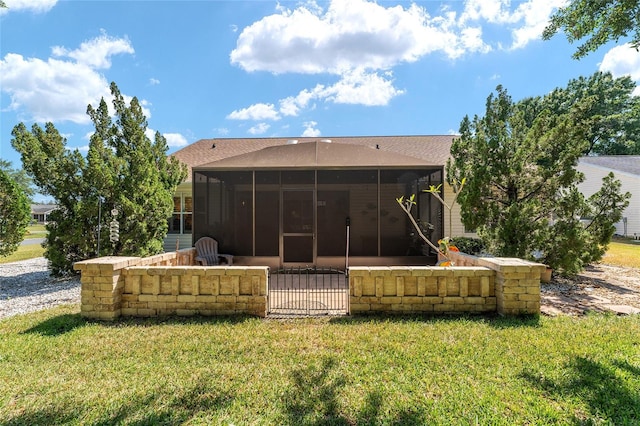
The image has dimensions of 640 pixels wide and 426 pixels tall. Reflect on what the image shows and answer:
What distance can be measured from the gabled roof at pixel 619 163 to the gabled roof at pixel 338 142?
10629 mm

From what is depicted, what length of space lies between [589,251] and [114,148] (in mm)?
10989

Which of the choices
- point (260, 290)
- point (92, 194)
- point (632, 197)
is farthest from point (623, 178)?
point (92, 194)

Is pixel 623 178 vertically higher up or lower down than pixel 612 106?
lower down

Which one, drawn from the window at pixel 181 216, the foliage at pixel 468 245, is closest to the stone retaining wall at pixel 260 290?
the foliage at pixel 468 245

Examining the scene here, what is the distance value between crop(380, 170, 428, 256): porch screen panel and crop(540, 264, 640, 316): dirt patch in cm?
294

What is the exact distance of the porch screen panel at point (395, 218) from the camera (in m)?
8.09

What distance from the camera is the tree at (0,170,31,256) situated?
709 cm

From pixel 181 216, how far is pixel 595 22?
521 inches

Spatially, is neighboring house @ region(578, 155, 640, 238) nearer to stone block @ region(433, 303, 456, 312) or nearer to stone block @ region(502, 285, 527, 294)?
stone block @ region(502, 285, 527, 294)

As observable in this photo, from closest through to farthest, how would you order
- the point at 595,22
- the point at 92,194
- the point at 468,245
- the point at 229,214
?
1. the point at 595,22
2. the point at 92,194
3. the point at 229,214
4. the point at 468,245

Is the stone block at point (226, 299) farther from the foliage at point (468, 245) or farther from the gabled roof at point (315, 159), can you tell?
the foliage at point (468, 245)

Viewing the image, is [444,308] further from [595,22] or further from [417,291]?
[595,22]

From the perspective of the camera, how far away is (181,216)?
13.0m

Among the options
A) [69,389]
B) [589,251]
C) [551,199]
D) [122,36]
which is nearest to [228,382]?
[69,389]
